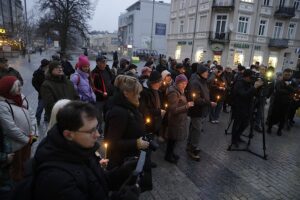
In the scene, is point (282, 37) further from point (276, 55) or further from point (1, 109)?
point (1, 109)

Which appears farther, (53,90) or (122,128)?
(53,90)

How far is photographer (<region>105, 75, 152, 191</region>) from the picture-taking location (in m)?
2.82

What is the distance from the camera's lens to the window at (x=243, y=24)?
3119cm

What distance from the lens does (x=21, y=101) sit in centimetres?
343

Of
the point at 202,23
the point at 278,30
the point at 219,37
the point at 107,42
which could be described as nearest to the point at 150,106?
the point at 219,37

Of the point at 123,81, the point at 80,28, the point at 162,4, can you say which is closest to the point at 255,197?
the point at 123,81

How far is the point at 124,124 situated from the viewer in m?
2.83

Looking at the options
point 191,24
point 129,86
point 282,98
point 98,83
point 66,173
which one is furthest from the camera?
point 191,24

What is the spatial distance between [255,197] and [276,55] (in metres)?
34.0

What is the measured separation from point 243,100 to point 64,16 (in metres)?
25.3

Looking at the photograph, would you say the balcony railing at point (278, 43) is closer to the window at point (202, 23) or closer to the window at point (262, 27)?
the window at point (262, 27)

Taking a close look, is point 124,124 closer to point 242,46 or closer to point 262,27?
point 242,46

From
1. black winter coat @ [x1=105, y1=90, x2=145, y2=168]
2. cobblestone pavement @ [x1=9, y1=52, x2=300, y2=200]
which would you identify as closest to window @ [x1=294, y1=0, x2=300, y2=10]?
cobblestone pavement @ [x1=9, y1=52, x2=300, y2=200]

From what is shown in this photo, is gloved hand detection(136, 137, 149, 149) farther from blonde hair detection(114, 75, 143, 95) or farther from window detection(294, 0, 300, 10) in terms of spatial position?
window detection(294, 0, 300, 10)
